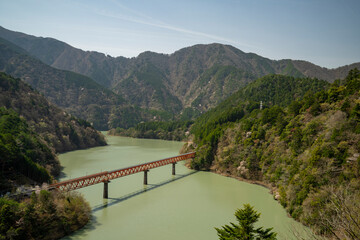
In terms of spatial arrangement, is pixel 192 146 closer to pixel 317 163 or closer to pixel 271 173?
pixel 271 173

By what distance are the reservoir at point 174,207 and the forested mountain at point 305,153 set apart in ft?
9.25

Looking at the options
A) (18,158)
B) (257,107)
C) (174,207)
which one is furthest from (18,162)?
(257,107)

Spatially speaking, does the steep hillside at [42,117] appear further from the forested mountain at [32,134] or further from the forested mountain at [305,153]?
the forested mountain at [305,153]

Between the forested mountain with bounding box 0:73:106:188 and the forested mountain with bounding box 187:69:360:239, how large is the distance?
3156 centimetres

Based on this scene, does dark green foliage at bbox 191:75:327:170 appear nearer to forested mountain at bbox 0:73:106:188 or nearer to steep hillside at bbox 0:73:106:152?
forested mountain at bbox 0:73:106:188

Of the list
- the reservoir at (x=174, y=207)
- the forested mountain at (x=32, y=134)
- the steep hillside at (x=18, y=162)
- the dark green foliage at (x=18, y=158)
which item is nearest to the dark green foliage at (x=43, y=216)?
the reservoir at (x=174, y=207)

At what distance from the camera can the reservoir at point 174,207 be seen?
2756 centimetres

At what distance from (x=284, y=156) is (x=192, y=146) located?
1191 inches

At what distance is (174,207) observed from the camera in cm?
3500

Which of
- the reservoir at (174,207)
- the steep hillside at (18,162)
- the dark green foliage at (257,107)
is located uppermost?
the dark green foliage at (257,107)

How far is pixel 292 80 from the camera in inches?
3927

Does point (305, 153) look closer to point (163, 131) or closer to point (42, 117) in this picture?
point (42, 117)

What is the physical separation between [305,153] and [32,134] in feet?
179

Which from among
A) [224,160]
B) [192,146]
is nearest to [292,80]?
[192,146]
